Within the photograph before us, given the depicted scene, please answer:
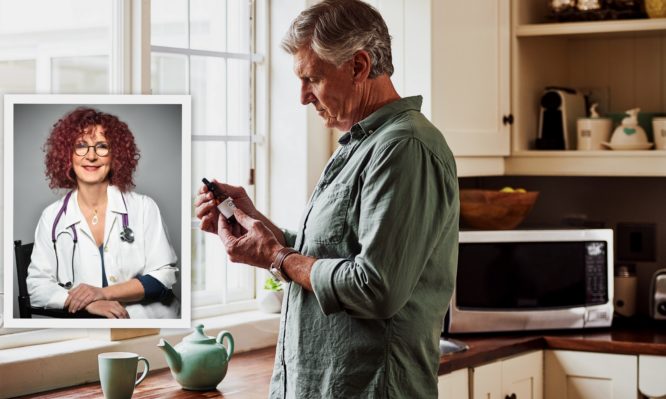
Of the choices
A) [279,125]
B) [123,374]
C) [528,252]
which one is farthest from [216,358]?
[528,252]

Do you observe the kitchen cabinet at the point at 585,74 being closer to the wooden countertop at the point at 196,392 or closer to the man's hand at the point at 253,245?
the wooden countertop at the point at 196,392

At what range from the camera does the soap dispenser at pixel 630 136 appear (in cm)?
311

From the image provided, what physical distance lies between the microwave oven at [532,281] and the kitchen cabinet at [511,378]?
0.14m

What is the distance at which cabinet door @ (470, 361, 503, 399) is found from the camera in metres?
2.60

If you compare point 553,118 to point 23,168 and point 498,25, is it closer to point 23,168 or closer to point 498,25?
point 498,25

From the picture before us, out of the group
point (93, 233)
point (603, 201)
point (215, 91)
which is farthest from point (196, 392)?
point (603, 201)

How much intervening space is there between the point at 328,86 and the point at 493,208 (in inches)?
56.3

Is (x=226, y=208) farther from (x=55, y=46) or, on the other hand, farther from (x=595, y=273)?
(x=595, y=273)

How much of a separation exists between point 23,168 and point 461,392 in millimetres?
1334

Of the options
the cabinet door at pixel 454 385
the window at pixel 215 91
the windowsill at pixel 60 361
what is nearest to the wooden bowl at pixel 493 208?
the cabinet door at pixel 454 385

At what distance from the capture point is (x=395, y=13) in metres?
2.86

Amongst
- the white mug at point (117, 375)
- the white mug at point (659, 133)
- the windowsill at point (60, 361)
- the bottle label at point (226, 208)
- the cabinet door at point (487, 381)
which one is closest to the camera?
the bottle label at point (226, 208)

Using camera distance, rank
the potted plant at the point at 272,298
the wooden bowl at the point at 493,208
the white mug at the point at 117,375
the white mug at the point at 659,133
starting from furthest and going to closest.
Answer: the white mug at the point at 659,133, the wooden bowl at the point at 493,208, the potted plant at the point at 272,298, the white mug at the point at 117,375

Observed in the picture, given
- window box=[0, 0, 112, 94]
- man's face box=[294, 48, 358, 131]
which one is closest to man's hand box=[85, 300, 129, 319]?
man's face box=[294, 48, 358, 131]
